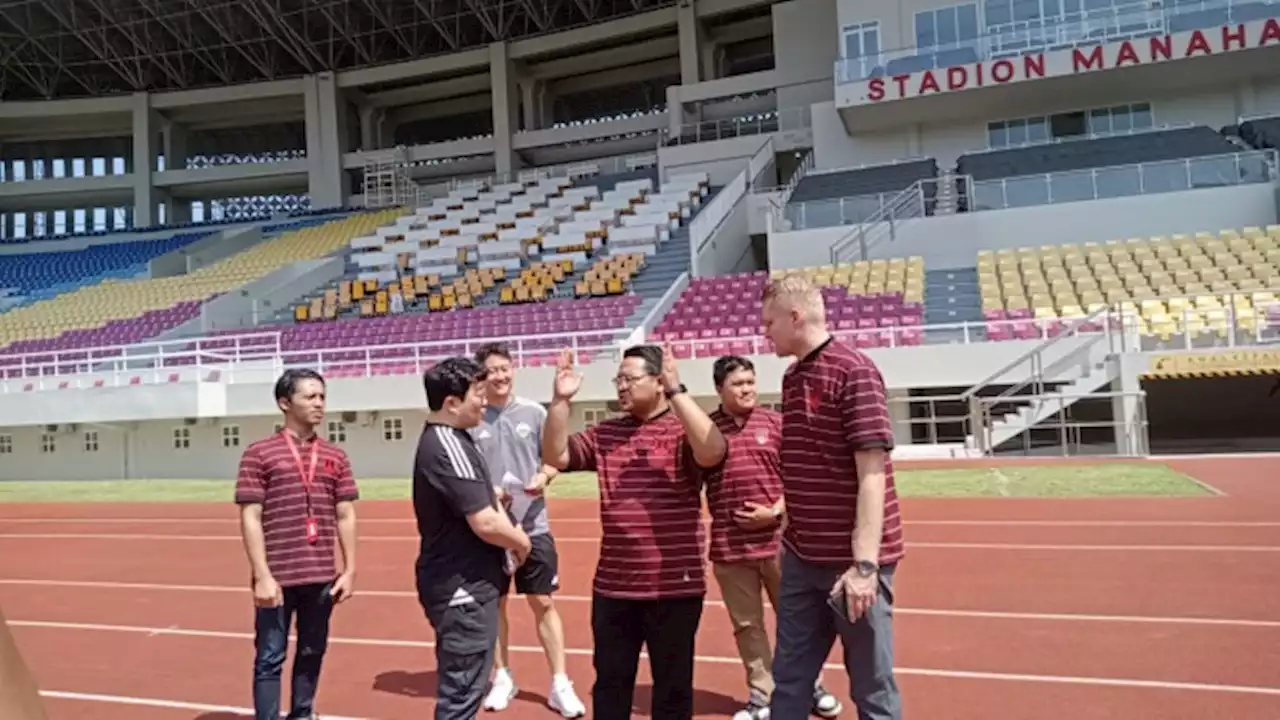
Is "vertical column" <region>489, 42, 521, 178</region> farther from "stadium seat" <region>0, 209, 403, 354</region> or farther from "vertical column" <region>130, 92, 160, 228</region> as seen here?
"vertical column" <region>130, 92, 160, 228</region>

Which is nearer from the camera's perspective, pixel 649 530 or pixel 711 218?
pixel 649 530

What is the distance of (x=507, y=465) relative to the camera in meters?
4.81

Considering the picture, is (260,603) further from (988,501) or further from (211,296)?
(211,296)

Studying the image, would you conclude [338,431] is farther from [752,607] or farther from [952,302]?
[752,607]

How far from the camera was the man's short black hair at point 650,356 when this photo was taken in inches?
145

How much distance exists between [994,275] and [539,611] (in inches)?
691

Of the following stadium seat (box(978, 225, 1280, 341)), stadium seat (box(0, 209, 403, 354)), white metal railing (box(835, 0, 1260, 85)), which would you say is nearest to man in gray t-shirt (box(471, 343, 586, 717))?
stadium seat (box(978, 225, 1280, 341))

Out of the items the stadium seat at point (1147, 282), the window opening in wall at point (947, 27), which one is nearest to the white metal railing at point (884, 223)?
the stadium seat at point (1147, 282)

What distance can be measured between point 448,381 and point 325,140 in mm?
43588

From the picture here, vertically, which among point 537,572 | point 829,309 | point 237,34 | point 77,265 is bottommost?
point 537,572

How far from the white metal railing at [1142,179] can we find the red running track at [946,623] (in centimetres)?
1252

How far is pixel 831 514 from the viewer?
10.7 ft

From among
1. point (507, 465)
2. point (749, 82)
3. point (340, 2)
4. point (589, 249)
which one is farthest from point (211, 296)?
point (507, 465)

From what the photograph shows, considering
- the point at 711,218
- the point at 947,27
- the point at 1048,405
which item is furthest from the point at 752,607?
the point at 947,27
